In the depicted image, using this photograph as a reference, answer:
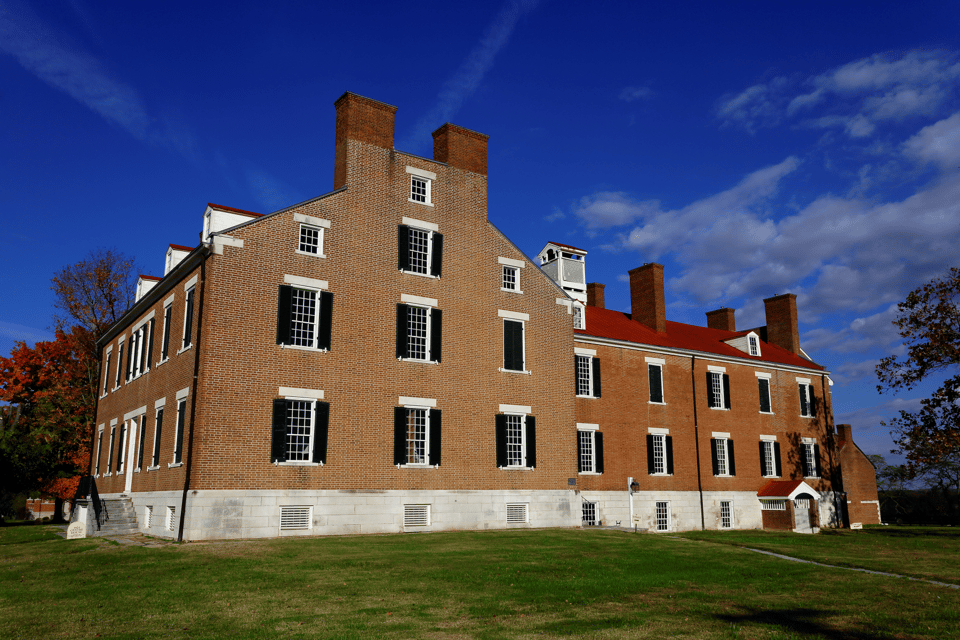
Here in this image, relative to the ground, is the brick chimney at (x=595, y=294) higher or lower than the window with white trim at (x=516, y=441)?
higher

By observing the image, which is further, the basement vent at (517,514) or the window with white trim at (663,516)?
the window with white trim at (663,516)

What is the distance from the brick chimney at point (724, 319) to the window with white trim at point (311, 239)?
104 ft

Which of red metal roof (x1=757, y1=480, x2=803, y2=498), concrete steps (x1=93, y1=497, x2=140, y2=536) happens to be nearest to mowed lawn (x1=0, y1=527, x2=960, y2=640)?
concrete steps (x1=93, y1=497, x2=140, y2=536)

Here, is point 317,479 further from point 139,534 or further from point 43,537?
point 43,537

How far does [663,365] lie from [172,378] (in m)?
23.3

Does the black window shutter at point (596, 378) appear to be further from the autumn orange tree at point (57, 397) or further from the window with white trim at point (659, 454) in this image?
the autumn orange tree at point (57, 397)

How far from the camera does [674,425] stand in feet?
119

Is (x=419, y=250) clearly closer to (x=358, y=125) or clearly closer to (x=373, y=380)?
(x=358, y=125)

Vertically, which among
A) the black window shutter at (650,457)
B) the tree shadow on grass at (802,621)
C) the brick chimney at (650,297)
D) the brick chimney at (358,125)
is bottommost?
the tree shadow on grass at (802,621)

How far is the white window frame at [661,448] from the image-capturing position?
35.4m

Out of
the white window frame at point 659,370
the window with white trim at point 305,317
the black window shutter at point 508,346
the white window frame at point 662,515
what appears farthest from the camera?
the white window frame at point 659,370

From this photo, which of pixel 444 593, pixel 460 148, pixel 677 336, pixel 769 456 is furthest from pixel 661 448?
pixel 444 593

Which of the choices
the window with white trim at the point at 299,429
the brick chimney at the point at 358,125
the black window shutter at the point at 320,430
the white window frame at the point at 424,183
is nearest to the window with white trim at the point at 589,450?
the white window frame at the point at 424,183

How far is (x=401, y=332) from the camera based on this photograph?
2581 cm
